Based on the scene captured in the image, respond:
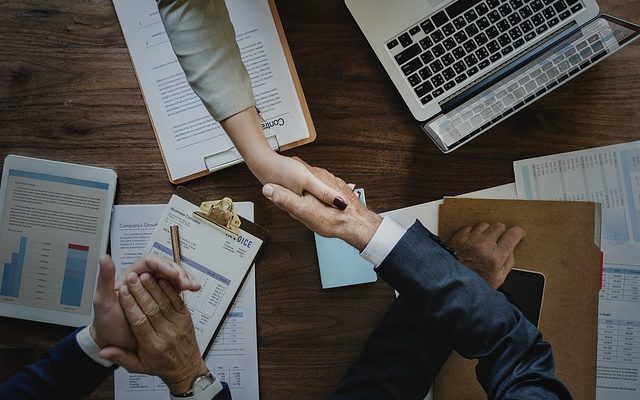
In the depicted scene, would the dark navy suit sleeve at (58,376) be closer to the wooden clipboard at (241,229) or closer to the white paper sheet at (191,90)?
the wooden clipboard at (241,229)

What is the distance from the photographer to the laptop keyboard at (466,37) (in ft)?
3.76

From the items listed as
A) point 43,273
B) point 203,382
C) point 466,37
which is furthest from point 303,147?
point 43,273

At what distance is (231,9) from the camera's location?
122cm

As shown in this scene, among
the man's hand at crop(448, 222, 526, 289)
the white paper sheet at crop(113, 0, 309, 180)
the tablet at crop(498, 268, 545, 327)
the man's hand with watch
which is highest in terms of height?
the white paper sheet at crop(113, 0, 309, 180)

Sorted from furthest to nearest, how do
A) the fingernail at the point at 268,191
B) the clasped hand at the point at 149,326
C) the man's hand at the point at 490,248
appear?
the man's hand at the point at 490,248 → the clasped hand at the point at 149,326 → the fingernail at the point at 268,191

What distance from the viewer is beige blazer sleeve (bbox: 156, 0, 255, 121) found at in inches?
39.6

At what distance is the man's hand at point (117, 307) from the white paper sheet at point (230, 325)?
0.16 metres

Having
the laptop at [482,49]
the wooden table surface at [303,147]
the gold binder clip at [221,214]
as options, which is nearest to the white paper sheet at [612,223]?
the wooden table surface at [303,147]

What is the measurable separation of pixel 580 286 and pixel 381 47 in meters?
0.62

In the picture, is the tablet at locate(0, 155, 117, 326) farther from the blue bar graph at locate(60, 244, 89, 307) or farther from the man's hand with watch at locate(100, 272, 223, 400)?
the man's hand with watch at locate(100, 272, 223, 400)

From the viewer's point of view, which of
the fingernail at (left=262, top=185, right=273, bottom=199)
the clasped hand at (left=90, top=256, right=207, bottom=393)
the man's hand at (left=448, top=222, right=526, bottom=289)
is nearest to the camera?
the fingernail at (left=262, top=185, right=273, bottom=199)

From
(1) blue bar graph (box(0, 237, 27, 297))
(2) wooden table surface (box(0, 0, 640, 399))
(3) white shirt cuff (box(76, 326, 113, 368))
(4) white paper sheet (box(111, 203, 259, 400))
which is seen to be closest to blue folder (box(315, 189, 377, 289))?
(2) wooden table surface (box(0, 0, 640, 399))

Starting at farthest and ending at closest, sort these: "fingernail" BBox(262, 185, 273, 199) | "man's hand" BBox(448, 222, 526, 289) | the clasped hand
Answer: "man's hand" BBox(448, 222, 526, 289) → the clasped hand → "fingernail" BBox(262, 185, 273, 199)

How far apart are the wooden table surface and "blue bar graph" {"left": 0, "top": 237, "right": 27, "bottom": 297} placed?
7cm
